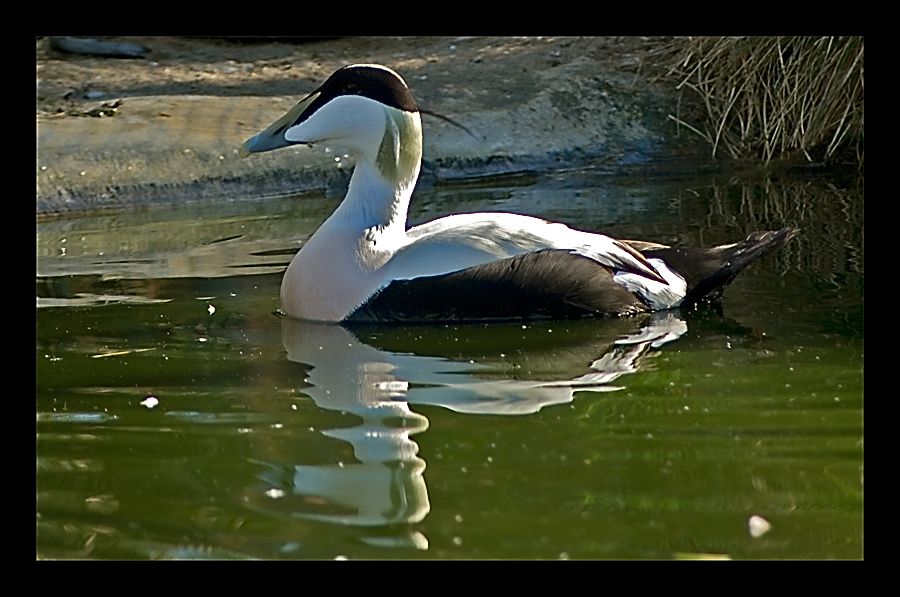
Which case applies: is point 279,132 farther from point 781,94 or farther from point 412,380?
point 781,94

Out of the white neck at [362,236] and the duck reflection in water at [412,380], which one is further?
the white neck at [362,236]

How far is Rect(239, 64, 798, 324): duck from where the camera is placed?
5094mm

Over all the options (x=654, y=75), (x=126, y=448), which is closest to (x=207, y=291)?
(x=126, y=448)

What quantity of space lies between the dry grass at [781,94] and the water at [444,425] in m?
2.43

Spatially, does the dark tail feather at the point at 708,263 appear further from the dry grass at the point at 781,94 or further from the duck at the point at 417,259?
the dry grass at the point at 781,94

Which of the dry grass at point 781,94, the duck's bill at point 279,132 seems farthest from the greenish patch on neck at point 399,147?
the dry grass at point 781,94

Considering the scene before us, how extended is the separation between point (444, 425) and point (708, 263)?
213 cm

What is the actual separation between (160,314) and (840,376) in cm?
283

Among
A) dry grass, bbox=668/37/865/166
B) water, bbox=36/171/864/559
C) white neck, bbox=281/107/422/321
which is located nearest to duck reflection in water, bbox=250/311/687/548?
water, bbox=36/171/864/559

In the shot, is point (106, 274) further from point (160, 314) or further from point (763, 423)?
point (763, 423)

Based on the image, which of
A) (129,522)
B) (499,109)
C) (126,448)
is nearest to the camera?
(129,522)

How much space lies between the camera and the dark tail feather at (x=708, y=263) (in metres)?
5.50

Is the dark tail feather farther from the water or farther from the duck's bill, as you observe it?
the duck's bill

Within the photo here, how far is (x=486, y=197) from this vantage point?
8.23 m
